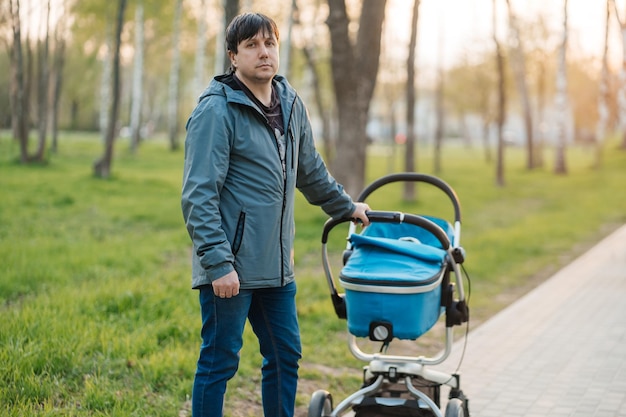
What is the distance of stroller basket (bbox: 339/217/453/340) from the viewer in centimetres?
387

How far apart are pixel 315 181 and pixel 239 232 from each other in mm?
651

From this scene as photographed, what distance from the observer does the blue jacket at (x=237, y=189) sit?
3.43 metres

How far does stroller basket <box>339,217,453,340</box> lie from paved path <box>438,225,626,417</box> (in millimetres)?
1393

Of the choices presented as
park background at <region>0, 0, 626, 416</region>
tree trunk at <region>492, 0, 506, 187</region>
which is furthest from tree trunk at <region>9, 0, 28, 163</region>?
tree trunk at <region>492, 0, 506, 187</region>

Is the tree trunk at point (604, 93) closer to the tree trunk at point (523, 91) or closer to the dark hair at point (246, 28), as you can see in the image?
the tree trunk at point (523, 91)

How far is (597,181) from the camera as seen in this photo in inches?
1067

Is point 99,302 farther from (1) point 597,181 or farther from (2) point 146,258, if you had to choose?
(1) point 597,181

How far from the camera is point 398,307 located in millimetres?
3879

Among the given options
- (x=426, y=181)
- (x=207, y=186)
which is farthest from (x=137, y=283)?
(x=207, y=186)

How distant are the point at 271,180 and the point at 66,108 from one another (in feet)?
175

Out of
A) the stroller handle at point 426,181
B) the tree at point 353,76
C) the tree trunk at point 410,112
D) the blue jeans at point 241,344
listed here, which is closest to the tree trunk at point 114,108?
the tree trunk at point 410,112

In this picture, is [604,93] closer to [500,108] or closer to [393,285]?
[500,108]

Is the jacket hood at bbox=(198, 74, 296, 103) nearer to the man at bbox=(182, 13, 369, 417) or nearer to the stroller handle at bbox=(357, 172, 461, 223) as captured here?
the man at bbox=(182, 13, 369, 417)

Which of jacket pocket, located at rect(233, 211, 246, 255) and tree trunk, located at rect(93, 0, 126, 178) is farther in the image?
tree trunk, located at rect(93, 0, 126, 178)
